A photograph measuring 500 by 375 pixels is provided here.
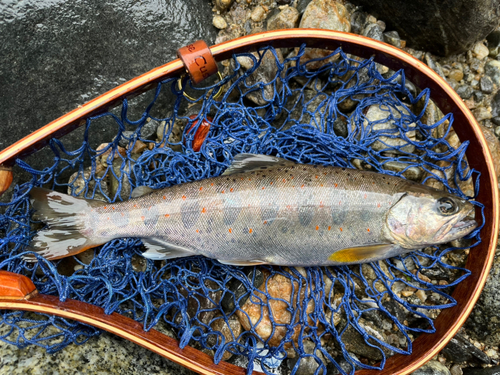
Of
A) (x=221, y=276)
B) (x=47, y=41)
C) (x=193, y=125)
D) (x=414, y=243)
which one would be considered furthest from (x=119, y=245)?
(x=414, y=243)

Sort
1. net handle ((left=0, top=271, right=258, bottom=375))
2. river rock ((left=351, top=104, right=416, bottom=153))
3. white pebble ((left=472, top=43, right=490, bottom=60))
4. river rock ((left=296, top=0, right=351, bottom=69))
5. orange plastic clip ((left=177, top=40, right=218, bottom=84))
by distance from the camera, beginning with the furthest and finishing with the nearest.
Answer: white pebble ((left=472, top=43, right=490, bottom=60)) → river rock ((left=296, top=0, right=351, bottom=69)) → river rock ((left=351, top=104, right=416, bottom=153)) → orange plastic clip ((left=177, top=40, right=218, bottom=84)) → net handle ((left=0, top=271, right=258, bottom=375))

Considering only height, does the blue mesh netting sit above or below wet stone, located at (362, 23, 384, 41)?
below

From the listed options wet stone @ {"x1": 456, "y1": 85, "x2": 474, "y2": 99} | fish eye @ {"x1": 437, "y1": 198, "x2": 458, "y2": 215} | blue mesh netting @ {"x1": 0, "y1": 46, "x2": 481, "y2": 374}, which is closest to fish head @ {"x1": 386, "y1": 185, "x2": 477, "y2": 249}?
fish eye @ {"x1": 437, "y1": 198, "x2": 458, "y2": 215}

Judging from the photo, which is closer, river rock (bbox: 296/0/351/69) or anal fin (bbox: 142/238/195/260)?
anal fin (bbox: 142/238/195/260)

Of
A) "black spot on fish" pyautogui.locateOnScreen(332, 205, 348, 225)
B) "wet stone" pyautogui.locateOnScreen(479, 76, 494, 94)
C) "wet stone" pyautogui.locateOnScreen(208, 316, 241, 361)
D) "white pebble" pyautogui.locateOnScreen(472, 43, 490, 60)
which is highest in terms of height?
"white pebble" pyautogui.locateOnScreen(472, 43, 490, 60)

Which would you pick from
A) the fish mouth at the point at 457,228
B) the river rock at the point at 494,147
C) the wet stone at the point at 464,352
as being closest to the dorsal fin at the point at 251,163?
the fish mouth at the point at 457,228

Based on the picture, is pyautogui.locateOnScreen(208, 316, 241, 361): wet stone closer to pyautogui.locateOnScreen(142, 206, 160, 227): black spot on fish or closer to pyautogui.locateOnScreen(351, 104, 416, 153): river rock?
pyautogui.locateOnScreen(142, 206, 160, 227): black spot on fish

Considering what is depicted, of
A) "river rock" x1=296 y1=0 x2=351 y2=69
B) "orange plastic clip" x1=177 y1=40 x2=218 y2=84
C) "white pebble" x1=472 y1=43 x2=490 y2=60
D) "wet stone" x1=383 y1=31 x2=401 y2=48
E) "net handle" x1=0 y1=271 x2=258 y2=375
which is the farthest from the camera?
"white pebble" x1=472 y1=43 x2=490 y2=60

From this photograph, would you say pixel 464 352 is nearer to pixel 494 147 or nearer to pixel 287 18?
pixel 494 147
